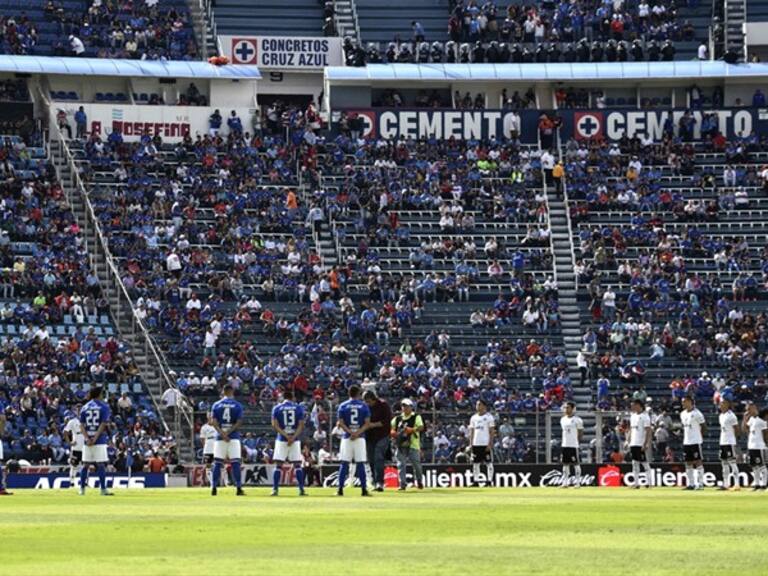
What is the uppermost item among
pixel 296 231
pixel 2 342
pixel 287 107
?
pixel 287 107

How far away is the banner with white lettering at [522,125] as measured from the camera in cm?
8294

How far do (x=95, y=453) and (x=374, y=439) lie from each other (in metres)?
6.03

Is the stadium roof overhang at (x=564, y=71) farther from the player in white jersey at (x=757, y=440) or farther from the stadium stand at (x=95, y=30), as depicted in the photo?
the player in white jersey at (x=757, y=440)

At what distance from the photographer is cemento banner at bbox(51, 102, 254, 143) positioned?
79.9 metres

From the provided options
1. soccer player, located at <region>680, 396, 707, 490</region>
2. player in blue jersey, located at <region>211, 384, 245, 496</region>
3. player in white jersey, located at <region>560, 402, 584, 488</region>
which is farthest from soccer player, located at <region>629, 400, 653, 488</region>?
player in blue jersey, located at <region>211, 384, 245, 496</region>

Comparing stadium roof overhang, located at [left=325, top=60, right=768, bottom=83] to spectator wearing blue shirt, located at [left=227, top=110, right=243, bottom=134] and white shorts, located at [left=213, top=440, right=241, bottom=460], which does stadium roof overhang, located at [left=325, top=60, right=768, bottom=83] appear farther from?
white shorts, located at [left=213, top=440, right=241, bottom=460]

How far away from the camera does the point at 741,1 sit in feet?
285

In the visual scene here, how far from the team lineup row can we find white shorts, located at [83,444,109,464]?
0.02m

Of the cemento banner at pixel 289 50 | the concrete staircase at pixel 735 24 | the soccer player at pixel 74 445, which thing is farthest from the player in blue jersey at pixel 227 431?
the concrete staircase at pixel 735 24

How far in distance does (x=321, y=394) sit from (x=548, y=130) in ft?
71.2

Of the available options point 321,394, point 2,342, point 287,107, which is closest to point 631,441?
point 321,394

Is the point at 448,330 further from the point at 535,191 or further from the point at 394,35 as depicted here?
the point at 394,35

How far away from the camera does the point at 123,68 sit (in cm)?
8206

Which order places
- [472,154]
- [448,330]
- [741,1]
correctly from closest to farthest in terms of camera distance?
1. [448,330]
2. [472,154]
3. [741,1]
